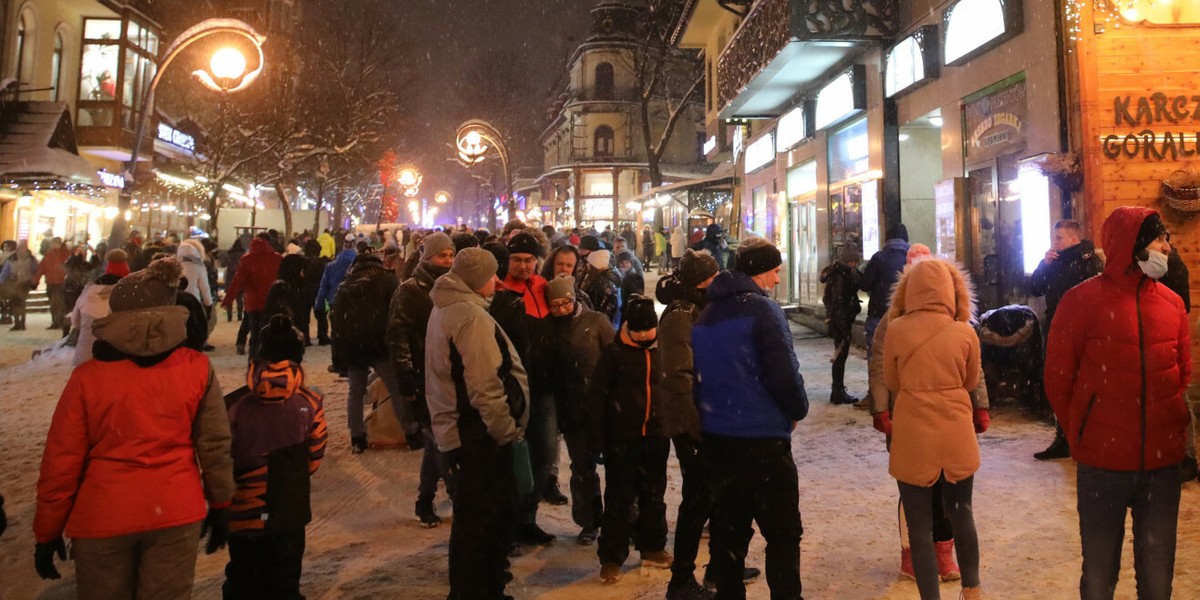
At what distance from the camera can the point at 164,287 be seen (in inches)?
124

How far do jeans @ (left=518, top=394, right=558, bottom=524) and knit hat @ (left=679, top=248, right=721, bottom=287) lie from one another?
1235mm

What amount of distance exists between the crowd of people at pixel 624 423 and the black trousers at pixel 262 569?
11mm

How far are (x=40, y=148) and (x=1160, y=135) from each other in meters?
21.6

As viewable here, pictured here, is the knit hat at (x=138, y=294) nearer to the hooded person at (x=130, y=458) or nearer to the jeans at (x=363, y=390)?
the hooded person at (x=130, y=458)

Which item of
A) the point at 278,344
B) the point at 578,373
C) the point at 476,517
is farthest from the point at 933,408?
the point at 278,344

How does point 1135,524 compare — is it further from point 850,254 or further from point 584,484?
point 850,254

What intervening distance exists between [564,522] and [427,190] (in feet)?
255

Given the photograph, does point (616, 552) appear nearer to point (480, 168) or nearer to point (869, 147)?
point (869, 147)

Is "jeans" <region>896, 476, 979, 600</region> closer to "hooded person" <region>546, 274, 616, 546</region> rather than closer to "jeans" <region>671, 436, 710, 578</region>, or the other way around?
"jeans" <region>671, 436, 710, 578</region>

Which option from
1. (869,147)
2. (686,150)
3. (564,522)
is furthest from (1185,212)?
(686,150)

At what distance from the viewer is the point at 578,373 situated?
4.91 metres

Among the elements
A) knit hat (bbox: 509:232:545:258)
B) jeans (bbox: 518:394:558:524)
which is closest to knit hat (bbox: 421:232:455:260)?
knit hat (bbox: 509:232:545:258)

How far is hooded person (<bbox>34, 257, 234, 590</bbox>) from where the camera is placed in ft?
9.35

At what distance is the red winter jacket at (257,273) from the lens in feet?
35.6
